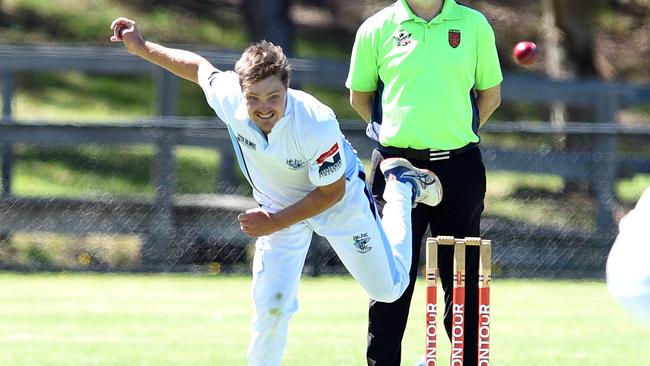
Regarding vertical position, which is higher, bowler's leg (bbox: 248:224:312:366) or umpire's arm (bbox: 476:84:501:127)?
umpire's arm (bbox: 476:84:501:127)

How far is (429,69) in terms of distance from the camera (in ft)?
23.3

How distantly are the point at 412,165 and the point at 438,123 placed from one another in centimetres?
27

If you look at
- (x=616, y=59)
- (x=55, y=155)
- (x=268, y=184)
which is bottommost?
(x=616, y=59)

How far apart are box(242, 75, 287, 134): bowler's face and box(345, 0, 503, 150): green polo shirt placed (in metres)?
1.02

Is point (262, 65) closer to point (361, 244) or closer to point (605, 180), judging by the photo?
point (361, 244)

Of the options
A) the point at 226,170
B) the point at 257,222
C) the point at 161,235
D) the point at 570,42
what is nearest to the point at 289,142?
the point at 257,222

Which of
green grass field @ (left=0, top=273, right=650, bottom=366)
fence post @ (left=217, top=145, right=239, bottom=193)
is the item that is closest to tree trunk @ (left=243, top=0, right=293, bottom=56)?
fence post @ (left=217, top=145, right=239, bottom=193)

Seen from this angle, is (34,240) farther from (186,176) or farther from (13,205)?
(186,176)

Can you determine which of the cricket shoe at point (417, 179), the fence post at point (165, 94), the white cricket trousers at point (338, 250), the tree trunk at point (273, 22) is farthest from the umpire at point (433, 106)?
the tree trunk at point (273, 22)

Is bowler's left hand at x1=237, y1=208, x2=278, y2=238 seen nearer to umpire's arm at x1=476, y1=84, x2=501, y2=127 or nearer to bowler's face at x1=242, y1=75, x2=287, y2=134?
bowler's face at x1=242, y1=75, x2=287, y2=134

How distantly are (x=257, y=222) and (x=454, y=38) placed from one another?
1.57 m

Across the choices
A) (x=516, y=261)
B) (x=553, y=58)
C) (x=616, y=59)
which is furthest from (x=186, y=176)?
(x=616, y=59)

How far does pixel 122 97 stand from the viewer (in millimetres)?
22984

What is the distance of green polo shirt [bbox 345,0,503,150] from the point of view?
7.09m
